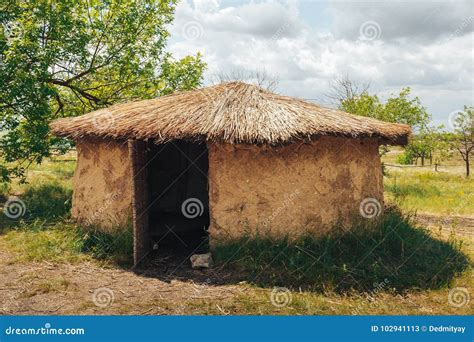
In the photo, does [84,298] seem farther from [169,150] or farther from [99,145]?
[169,150]

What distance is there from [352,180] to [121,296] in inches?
149

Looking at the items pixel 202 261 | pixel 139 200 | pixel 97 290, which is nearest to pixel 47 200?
pixel 139 200

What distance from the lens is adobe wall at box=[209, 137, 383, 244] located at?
261 inches

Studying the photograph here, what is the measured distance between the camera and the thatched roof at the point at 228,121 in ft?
20.6

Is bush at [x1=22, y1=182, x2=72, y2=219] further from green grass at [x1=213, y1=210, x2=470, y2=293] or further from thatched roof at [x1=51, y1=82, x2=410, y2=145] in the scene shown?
green grass at [x1=213, y1=210, x2=470, y2=293]

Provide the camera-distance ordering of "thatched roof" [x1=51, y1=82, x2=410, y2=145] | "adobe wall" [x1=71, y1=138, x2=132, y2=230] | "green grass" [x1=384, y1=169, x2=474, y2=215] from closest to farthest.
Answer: "thatched roof" [x1=51, y1=82, x2=410, y2=145] < "adobe wall" [x1=71, y1=138, x2=132, y2=230] < "green grass" [x1=384, y1=169, x2=474, y2=215]

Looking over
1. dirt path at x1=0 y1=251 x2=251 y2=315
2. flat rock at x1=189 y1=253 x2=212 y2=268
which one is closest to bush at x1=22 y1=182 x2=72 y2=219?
dirt path at x1=0 y1=251 x2=251 y2=315

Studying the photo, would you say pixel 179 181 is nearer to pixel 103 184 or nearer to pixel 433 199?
pixel 103 184

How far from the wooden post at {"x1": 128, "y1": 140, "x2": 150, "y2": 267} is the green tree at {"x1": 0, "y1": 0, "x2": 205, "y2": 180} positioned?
459 cm

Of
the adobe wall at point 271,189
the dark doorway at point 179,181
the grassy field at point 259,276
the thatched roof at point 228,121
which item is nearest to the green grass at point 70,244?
the grassy field at point 259,276

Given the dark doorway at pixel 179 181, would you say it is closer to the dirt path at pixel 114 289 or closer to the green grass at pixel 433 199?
the dirt path at pixel 114 289

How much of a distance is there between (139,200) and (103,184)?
1210mm

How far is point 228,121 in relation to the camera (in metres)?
6.46

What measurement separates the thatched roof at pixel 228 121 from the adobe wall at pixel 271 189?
37 cm
